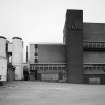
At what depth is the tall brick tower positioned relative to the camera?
43625 mm

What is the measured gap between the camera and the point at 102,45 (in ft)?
159

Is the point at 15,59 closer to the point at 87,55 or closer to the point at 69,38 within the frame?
the point at 69,38

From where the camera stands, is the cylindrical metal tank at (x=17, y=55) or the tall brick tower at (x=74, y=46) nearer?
the tall brick tower at (x=74, y=46)

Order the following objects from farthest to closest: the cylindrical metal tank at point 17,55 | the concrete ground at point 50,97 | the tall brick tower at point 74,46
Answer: the cylindrical metal tank at point 17,55
the tall brick tower at point 74,46
the concrete ground at point 50,97

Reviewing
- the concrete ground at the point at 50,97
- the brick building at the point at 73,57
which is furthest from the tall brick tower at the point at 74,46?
the concrete ground at the point at 50,97

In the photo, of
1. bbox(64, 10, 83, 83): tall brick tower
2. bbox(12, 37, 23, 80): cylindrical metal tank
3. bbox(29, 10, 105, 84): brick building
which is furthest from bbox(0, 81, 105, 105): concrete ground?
bbox(12, 37, 23, 80): cylindrical metal tank

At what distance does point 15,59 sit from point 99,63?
24471mm

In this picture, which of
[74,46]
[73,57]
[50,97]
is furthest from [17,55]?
[50,97]

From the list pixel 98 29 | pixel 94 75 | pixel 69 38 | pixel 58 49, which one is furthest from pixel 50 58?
pixel 98 29

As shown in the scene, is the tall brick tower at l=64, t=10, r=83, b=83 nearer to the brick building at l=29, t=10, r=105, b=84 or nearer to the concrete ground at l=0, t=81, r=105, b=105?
the brick building at l=29, t=10, r=105, b=84

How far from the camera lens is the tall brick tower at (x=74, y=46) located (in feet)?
143

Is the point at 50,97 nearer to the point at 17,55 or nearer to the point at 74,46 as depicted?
the point at 74,46

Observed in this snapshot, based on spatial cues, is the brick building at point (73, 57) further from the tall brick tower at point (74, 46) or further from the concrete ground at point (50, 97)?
the concrete ground at point (50, 97)

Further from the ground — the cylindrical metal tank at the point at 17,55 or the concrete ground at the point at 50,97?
the cylindrical metal tank at the point at 17,55
